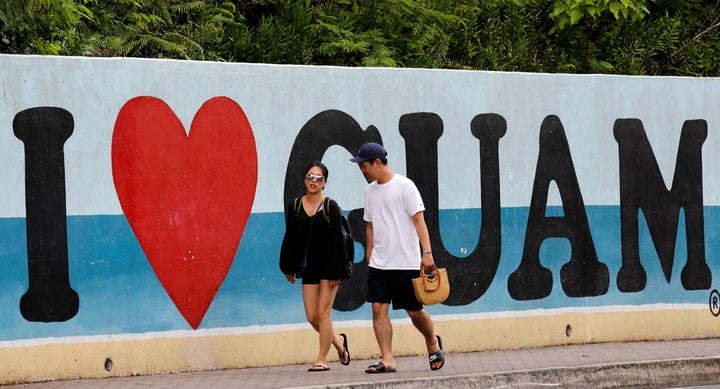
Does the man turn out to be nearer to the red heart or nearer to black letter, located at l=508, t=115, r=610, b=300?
the red heart

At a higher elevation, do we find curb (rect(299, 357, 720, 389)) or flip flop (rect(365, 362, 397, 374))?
flip flop (rect(365, 362, 397, 374))

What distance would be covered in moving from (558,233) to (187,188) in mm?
3728

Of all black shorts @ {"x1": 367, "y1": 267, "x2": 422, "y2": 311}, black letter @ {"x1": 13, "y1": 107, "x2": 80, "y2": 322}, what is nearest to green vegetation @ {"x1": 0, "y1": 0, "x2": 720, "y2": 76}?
black letter @ {"x1": 13, "y1": 107, "x2": 80, "y2": 322}

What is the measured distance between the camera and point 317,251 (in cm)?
919

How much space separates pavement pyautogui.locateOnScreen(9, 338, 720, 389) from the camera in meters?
8.66

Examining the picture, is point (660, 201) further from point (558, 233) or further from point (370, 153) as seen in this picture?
point (370, 153)

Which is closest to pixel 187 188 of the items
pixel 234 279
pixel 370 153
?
pixel 234 279

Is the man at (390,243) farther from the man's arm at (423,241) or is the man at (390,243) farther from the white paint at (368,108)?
the white paint at (368,108)

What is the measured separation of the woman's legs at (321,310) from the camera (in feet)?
30.1

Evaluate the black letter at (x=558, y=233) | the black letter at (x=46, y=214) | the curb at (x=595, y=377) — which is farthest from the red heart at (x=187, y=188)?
the black letter at (x=558, y=233)

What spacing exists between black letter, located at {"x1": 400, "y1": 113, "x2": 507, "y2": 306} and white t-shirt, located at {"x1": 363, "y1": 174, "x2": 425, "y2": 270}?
60.9 inches

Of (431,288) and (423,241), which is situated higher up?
(423,241)

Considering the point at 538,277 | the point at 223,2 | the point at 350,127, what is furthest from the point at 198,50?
the point at 538,277

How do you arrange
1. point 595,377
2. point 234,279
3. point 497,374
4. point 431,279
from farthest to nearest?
point 234,279 → point 595,377 → point 431,279 → point 497,374
